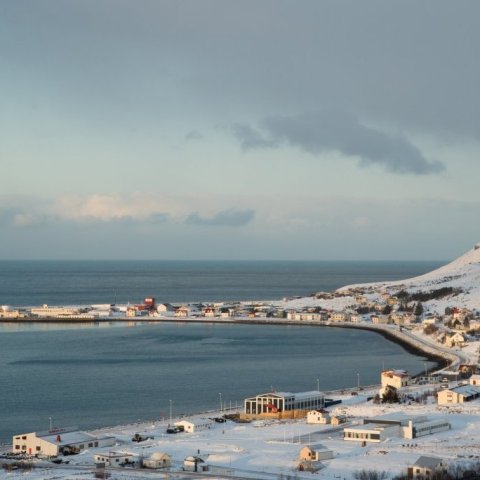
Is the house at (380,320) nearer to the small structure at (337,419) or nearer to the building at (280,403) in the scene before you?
the building at (280,403)

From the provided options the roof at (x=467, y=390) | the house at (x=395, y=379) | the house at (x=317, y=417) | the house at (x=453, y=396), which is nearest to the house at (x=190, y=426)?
the house at (x=317, y=417)

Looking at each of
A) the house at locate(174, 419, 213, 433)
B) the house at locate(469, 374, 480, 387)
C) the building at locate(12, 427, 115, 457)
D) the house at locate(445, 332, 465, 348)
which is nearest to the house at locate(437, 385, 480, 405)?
the house at locate(469, 374, 480, 387)

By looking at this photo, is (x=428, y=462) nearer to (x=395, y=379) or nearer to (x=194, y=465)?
(x=194, y=465)

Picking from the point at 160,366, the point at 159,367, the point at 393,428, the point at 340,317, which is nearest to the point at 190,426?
the point at 393,428

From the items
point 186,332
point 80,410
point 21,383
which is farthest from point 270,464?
point 186,332

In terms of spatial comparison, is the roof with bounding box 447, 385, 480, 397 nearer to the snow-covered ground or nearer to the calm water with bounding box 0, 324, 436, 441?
the snow-covered ground

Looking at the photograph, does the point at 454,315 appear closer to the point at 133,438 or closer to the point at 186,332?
the point at 186,332
